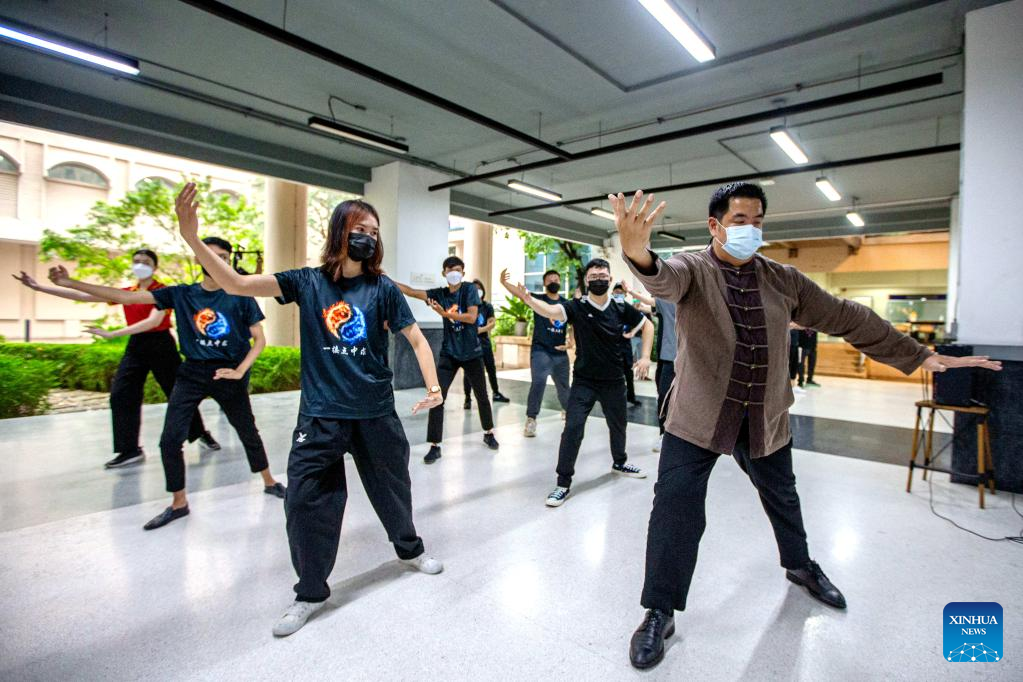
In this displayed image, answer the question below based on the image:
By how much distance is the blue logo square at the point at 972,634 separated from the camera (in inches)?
72.1

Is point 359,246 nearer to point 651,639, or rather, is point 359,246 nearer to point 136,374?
point 651,639

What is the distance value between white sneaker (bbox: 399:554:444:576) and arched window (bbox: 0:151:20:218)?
63.8ft

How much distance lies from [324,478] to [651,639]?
1364mm

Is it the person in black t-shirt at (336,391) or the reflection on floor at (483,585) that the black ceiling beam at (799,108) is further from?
the person in black t-shirt at (336,391)

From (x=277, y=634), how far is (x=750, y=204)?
2.38 meters

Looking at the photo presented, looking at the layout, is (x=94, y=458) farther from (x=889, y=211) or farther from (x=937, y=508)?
(x=889, y=211)

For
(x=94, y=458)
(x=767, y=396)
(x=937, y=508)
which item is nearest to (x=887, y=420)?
(x=937, y=508)

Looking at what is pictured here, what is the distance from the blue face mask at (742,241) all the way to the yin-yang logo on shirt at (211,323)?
280 centimetres

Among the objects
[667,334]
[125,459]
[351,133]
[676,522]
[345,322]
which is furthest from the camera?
[351,133]

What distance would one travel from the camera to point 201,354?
A: 9.82 feet

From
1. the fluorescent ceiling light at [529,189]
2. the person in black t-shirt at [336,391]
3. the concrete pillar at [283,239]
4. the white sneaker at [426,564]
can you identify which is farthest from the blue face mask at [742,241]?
the concrete pillar at [283,239]

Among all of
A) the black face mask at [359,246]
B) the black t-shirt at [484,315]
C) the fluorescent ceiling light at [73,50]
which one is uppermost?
the fluorescent ceiling light at [73,50]

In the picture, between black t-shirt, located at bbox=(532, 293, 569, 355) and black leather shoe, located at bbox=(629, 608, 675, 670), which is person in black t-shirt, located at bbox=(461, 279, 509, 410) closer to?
black t-shirt, located at bbox=(532, 293, 569, 355)

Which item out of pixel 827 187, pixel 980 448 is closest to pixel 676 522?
pixel 980 448
